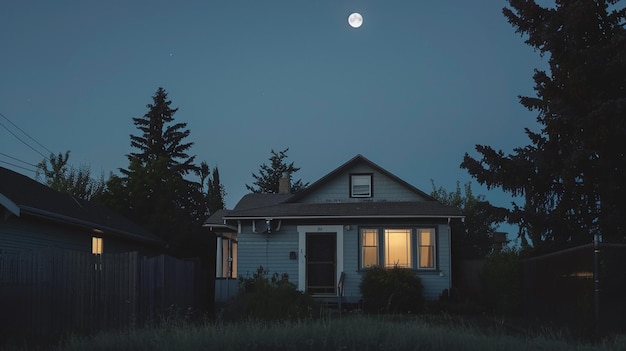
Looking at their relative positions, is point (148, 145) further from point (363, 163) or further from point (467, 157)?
point (467, 157)

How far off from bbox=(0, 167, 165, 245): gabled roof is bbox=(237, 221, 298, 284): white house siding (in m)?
4.62

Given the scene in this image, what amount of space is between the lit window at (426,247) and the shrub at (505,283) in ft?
5.60

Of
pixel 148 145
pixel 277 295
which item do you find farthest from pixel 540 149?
pixel 148 145

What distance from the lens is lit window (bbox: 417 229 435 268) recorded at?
70.5ft

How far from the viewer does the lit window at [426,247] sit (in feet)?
70.5

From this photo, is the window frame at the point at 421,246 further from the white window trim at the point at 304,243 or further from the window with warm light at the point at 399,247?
the white window trim at the point at 304,243

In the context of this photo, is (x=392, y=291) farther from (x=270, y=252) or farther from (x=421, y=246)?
(x=270, y=252)


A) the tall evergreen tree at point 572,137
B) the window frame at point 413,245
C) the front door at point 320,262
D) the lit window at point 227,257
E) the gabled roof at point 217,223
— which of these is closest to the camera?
the tall evergreen tree at point 572,137

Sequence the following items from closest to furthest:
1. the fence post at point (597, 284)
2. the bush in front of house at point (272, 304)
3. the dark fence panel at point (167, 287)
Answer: the fence post at point (597, 284)
the bush in front of house at point (272, 304)
the dark fence panel at point (167, 287)

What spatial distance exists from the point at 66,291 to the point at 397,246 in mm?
10425

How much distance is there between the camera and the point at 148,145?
48125 millimetres

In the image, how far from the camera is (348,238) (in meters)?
21.8

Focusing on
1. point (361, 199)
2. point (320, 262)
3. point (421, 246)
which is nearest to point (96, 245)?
point (320, 262)

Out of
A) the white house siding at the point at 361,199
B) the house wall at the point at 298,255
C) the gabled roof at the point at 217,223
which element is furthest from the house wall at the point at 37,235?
the white house siding at the point at 361,199
